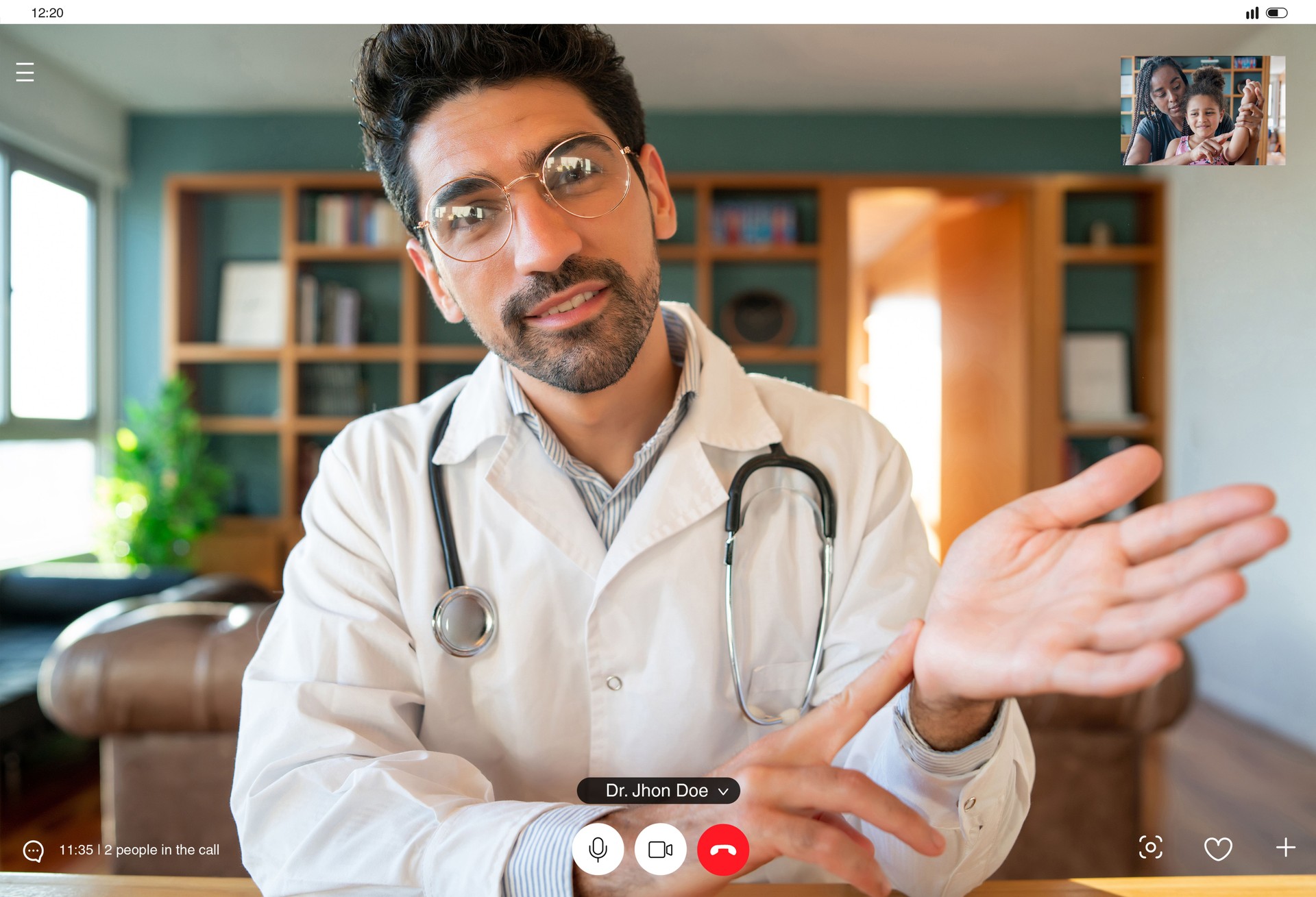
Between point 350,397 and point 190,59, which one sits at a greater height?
point 190,59

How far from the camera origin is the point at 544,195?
59 cm

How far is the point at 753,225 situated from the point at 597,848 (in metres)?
0.67

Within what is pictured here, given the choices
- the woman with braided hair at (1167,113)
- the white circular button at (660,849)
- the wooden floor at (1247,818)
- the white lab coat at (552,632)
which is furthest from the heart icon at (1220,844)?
the woman with braided hair at (1167,113)

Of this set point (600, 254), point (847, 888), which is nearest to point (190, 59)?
point (600, 254)

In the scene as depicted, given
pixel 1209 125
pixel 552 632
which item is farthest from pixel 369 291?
pixel 1209 125

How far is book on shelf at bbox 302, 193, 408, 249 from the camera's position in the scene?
0.70 m

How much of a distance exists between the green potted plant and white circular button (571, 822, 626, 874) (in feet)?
1.32

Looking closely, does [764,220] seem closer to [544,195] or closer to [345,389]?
[544,195]

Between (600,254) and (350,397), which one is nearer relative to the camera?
(600,254)

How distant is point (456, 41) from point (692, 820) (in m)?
0.59

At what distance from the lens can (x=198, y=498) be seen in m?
0.70

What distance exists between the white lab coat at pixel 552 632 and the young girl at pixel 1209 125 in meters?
0.30

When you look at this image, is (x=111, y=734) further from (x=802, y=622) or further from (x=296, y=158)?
(x=802, y=622)

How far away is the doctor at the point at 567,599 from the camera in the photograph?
542 mm
